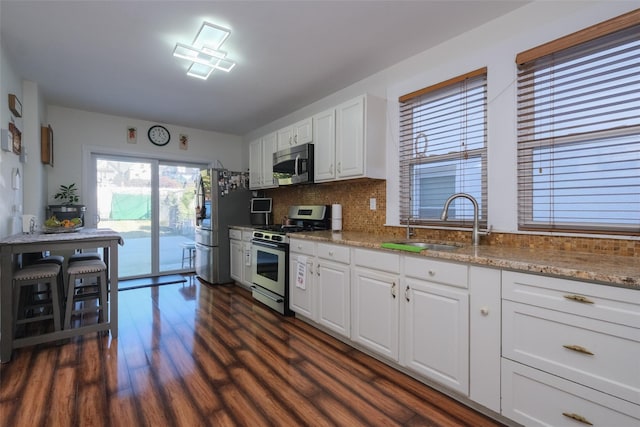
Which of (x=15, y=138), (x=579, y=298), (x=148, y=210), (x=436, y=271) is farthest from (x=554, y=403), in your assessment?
(x=148, y=210)

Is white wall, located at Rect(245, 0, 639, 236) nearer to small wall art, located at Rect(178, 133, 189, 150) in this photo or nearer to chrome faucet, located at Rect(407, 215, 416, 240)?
chrome faucet, located at Rect(407, 215, 416, 240)

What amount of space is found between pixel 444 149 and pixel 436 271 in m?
1.15

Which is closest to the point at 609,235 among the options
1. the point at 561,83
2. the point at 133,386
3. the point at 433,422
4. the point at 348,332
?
the point at 561,83

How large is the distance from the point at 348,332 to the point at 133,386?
153 cm

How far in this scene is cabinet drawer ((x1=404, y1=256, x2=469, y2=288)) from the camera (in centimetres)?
173

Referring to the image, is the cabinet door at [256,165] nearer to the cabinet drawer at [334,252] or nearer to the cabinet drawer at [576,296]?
the cabinet drawer at [334,252]

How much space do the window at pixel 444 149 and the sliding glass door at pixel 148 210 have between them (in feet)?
13.2

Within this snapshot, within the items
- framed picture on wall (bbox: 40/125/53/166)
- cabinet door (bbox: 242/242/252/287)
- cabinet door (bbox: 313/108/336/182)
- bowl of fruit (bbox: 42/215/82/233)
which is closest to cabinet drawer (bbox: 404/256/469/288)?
cabinet door (bbox: 313/108/336/182)

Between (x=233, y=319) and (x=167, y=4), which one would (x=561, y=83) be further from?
(x=233, y=319)

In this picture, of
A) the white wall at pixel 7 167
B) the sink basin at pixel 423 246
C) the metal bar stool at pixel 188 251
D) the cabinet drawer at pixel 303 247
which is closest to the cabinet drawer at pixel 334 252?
the cabinet drawer at pixel 303 247

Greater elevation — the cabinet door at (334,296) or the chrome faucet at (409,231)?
the chrome faucet at (409,231)

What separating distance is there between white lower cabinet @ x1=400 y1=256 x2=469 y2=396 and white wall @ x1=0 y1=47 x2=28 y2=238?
10.5ft

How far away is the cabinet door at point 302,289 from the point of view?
9.39ft

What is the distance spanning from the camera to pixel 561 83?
185cm
